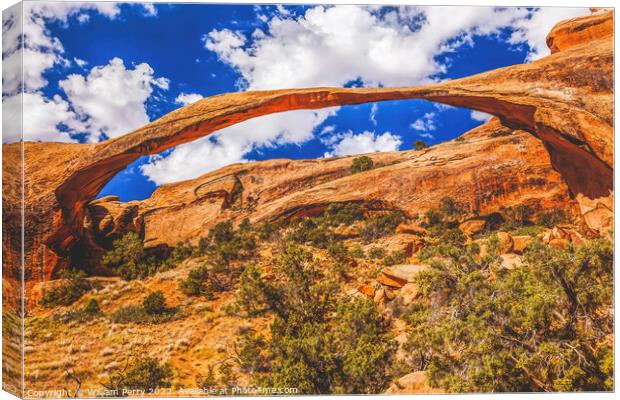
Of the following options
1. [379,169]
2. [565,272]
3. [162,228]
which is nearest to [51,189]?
[162,228]

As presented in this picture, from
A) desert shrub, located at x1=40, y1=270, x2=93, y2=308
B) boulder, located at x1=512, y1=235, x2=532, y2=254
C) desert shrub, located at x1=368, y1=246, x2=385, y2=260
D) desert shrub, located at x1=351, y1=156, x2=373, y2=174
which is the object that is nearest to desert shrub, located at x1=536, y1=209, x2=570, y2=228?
boulder, located at x1=512, y1=235, x2=532, y2=254

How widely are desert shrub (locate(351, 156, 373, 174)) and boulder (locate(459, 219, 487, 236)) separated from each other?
2.74 metres

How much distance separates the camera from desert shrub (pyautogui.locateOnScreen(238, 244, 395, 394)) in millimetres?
6820

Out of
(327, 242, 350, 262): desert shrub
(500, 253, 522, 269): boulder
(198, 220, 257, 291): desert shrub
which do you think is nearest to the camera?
(500, 253, 522, 269): boulder

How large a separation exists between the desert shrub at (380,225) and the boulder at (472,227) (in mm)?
1508

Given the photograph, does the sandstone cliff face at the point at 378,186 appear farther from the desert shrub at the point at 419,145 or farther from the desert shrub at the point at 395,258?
the desert shrub at the point at 395,258

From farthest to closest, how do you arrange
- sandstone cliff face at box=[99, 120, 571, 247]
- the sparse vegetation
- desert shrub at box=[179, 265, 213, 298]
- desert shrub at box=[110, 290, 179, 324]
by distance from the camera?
sandstone cliff face at box=[99, 120, 571, 247], desert shrub at box=[179, 265, 213, 298], desert shrub at box=[110, 290, 179, 324], the sparse vegetation

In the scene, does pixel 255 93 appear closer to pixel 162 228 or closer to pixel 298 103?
pixel 298 103

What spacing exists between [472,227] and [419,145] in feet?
7.05

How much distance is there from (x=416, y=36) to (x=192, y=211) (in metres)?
6.54

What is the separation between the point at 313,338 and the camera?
279 inches

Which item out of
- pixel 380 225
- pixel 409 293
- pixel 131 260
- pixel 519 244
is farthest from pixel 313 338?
pixel 519 244

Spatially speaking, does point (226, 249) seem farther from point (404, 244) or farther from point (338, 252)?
point (404, 244)

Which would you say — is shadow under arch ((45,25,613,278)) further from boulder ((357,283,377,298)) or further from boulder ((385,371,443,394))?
boulder ((385,371,443,394))
